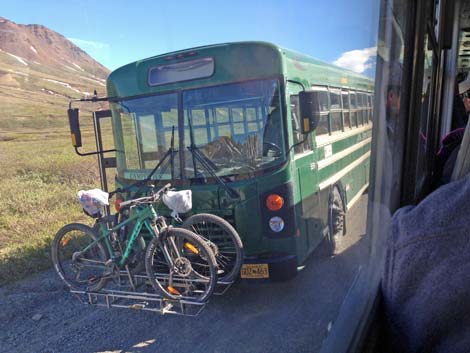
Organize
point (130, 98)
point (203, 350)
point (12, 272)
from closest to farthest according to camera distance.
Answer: point (12, 272) → point (130, 98) → point (203, 350)

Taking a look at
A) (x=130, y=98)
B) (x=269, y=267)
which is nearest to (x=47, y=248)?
(x=130, y=98)

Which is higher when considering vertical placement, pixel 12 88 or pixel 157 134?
pixel 12 88

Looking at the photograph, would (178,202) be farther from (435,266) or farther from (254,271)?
(435,266)

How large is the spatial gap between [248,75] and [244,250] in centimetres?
94

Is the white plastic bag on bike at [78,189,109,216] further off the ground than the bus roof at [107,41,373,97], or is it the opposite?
the bus roof at [107,41,373,97]

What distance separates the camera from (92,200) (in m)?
0.96

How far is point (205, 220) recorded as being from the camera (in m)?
1.75

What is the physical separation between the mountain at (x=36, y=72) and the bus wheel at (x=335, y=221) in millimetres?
1130

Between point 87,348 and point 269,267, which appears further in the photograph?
point 269,267

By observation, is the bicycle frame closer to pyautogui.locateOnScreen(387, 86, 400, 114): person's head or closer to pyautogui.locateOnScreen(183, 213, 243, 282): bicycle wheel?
pyautogui.locateOnScreen(183, 213, 243, 282): bicycle wheel

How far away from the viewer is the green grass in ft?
2.52

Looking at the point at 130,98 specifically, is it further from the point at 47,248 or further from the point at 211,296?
the point at 211,296

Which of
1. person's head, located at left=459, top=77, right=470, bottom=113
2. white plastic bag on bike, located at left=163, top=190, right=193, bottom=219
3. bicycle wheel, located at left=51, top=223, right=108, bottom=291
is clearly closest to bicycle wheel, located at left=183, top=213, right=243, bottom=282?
white plastic bag on bike, located at left=163, top=190, right=193, bottom=219

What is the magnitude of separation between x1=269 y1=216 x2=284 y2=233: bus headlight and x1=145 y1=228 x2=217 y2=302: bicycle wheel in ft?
1.70
